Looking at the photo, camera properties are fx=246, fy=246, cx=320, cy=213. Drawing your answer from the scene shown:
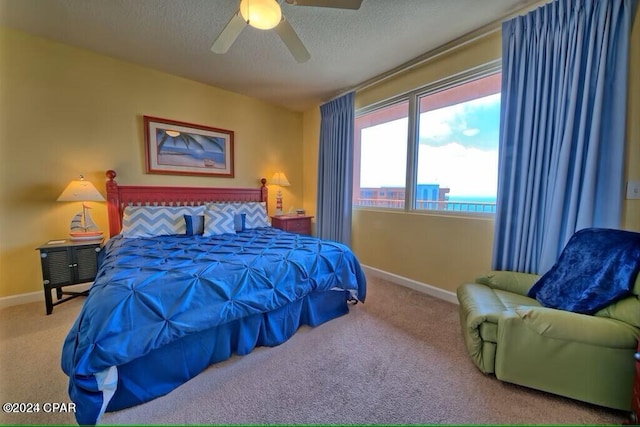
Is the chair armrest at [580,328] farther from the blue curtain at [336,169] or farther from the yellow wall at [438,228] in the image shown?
the blue curtain at [336,169]

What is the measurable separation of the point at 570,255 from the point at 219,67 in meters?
3.94

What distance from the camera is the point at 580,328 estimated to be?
4.45 ft

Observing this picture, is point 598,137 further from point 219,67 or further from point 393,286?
point 219,67

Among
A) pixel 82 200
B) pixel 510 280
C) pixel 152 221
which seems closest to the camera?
pixel 510 280

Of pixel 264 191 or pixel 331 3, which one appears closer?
pixel 331 3

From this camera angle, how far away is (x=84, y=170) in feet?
9.28

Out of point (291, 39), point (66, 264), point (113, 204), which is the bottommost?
point (66, 264)

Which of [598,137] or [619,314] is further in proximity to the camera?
[598,137]

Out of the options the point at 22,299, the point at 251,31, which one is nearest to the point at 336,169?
the point at 251,31

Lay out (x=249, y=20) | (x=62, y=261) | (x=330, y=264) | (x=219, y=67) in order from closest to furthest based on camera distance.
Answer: (x=249, y=20) → (x=330, y=264) → (x=62, y=261) → (x=219, y=67)

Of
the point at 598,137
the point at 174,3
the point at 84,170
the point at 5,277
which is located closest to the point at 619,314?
the point at 598,137

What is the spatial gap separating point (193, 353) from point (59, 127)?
2.93 m

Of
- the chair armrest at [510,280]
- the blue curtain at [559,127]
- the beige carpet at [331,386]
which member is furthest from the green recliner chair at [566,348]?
the blue curtain at [559,127]

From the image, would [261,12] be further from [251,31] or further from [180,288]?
[180,288]
